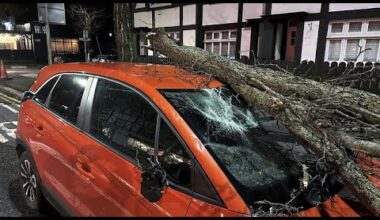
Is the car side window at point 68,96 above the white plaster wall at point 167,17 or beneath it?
beneath

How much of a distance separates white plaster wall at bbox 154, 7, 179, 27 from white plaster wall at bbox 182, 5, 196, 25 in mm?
711

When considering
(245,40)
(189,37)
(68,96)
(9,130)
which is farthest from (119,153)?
(189,37)

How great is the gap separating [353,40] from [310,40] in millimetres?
1466

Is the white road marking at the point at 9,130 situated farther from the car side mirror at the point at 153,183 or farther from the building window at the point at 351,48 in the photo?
the building window at the point at 351,48

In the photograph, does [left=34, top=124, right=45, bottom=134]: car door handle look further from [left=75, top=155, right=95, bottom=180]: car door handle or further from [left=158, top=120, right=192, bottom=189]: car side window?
[left=158, top=120, right=192, bottom=189]: car side window

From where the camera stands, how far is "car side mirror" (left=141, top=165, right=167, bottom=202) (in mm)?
1989

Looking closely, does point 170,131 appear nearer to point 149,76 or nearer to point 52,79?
point 149,76

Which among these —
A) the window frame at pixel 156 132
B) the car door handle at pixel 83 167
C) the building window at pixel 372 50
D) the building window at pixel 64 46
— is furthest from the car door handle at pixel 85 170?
the building window at pixel 64 46

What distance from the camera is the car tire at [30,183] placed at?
335 cm

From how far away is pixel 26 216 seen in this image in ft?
11.0

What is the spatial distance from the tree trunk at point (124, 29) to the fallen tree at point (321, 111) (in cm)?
490

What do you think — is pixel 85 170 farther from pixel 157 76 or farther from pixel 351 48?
pixel 351 48

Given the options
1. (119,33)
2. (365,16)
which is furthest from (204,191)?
(365,16)

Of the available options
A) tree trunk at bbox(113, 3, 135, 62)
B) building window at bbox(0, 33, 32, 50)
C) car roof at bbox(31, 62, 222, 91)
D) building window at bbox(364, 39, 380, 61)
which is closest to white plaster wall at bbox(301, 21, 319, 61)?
building window at bbox(364, 39, 380, 61)
